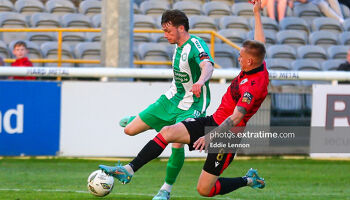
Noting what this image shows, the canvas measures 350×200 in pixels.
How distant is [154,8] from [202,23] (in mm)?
1235

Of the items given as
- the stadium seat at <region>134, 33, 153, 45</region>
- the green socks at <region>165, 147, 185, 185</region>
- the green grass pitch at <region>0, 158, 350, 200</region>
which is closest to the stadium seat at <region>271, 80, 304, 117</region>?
the green grass pitch at <region>0, 158, 350, 200</region>

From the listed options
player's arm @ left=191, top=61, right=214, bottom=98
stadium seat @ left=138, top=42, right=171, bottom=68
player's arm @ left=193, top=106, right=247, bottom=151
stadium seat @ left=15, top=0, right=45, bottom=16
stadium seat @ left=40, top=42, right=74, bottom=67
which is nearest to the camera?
player's arm @ left=193, top=106, right=247, bottom=151

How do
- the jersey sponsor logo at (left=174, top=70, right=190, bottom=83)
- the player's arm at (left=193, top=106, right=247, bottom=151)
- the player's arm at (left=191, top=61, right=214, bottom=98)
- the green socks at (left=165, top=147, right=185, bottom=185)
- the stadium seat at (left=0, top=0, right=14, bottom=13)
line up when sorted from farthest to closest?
1. the stadium seat at (left=0, top=0, right=14, bottom=13)
2. the jersey sponsor logo at (left=174, top=70, right=190, bottom=83)
3. the green socks at (left=165, top=147, right=185, bottom=185)
4. the player's arm at (left=191, top=61, right=214, bottom=98)
5. the player's arm at (left=193, top=106, right=247, bottom=151)

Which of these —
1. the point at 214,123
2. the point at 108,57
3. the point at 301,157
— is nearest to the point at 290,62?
the point at 301,157

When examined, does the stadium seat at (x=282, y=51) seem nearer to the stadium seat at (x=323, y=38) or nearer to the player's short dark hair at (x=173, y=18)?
the stadium seat at (x=323, y=38)

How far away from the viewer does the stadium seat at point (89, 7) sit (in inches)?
658

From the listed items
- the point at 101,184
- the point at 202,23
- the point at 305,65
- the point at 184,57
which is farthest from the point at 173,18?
the point at 202,23

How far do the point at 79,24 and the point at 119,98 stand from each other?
13.9 ft

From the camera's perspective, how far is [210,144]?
277 inches

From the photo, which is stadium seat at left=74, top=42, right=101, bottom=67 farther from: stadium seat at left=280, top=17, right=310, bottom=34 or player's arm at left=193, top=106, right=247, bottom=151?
player's arm at left=193, top=106, right=247, bottom=151

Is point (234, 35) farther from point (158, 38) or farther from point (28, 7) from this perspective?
point (28, 7)

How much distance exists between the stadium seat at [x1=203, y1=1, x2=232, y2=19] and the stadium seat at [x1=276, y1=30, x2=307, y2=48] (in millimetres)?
1348

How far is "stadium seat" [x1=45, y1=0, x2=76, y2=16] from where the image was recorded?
16641 mm

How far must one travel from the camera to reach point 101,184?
7414 millimetres
